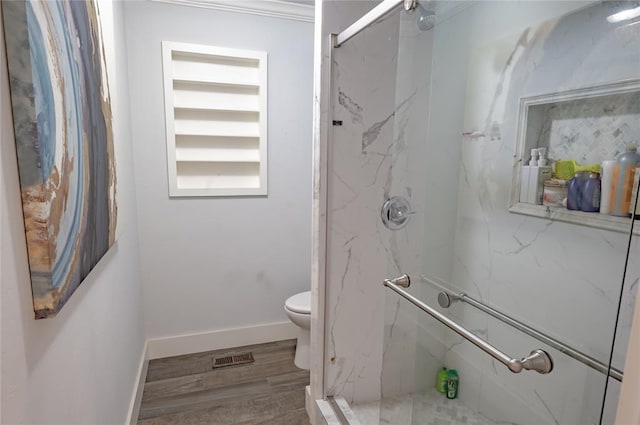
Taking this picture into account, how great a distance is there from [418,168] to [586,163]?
2.10ft

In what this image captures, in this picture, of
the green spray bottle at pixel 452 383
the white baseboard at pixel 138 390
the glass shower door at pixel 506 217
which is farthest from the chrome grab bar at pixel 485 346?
the white baseboard at pixel 138 390

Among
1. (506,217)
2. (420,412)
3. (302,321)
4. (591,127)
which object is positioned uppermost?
(591,127)

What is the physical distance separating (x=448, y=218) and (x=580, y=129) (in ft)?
2.16

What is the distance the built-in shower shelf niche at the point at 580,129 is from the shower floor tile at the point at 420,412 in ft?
3.36

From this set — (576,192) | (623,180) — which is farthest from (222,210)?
(623,180)

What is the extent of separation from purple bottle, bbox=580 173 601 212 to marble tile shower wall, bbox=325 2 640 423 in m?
0.10

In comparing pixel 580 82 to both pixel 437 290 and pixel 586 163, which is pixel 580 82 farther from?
pixel 437 290

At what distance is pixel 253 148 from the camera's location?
101 inches

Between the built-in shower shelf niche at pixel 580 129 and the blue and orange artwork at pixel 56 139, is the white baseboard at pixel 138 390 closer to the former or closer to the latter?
the blue and orange artwork at pixel 56 139

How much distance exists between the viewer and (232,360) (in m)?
2.47

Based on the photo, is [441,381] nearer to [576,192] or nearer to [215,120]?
[576,192]

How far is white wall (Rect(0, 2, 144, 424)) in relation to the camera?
2.13 ft

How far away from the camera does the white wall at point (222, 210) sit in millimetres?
2258

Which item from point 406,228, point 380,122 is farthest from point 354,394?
point 380,122
